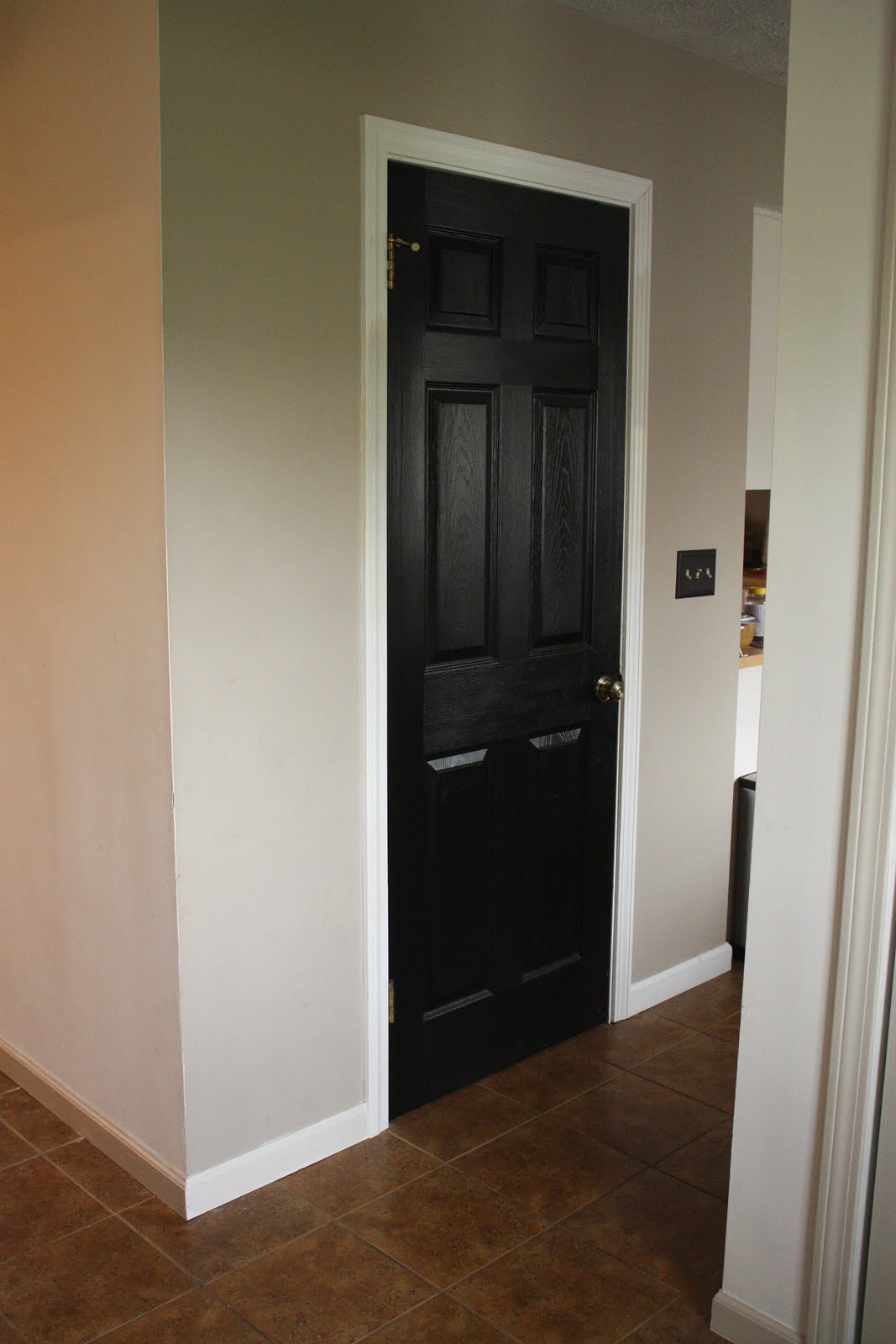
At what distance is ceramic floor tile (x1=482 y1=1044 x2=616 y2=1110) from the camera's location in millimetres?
2912

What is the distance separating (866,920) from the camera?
1.85 meters

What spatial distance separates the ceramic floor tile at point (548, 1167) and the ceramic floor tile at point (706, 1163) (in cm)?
9

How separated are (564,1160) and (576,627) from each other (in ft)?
4.07

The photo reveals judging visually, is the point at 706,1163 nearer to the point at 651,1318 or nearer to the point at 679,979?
the point at 651,1318

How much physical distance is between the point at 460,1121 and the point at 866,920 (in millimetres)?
1308

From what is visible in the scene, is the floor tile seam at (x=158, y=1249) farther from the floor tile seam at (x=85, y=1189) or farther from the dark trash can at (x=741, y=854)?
the dark trash can at (x=741, y=854)

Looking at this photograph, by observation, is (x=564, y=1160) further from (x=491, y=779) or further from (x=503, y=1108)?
(x=491, y=779)

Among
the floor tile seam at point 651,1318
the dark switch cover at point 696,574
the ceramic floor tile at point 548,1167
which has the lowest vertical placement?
the floor tile seam at point 651,1318

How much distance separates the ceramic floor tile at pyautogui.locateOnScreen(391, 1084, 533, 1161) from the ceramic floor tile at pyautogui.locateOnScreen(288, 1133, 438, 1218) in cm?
5

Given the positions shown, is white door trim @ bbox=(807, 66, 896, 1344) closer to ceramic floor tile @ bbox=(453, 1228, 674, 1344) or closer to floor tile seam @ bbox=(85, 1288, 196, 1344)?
ceramic floor tile @ bbox=(453, 1228, 674, 1344)

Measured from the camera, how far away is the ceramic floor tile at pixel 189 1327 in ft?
6.89

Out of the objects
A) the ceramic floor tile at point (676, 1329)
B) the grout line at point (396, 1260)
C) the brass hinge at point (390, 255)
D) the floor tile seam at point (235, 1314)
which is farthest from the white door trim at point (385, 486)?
the ceramic floor tile at point (676, 1329)

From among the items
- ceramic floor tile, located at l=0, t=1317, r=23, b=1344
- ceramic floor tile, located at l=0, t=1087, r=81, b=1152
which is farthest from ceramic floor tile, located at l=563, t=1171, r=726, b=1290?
ceramic floor tile, located at l=0, t=1087, r=81, b=1152

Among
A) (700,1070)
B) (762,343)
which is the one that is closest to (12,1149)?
(700,1070)
